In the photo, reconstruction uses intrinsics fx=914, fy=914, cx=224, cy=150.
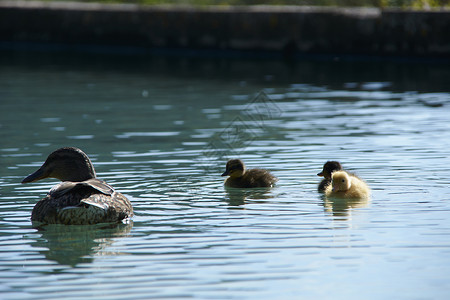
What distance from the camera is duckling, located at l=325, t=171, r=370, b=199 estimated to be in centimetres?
799

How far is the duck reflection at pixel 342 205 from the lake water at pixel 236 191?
3 centimetres

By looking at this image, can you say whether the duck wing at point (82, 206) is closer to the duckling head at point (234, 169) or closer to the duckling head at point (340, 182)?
the duckling head at point (234, 169)

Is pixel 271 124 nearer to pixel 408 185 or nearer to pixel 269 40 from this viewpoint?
pixel 408 185

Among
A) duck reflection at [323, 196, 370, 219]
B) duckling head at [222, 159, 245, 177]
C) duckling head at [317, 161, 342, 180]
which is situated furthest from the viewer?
duckling head at [222, 159, 245, 177]

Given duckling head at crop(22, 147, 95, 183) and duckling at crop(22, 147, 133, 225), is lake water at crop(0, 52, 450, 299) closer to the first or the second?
duckling at crop(22, 147, 133, 225)

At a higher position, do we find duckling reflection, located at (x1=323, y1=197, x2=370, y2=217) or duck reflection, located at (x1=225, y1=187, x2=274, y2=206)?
duck reflection, located at (x1=225, y1=187, x2=274, y2=206)

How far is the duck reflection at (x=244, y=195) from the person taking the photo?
814 cm

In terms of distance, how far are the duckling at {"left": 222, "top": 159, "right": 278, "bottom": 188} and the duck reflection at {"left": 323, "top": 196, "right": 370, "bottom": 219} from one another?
2.20 ft

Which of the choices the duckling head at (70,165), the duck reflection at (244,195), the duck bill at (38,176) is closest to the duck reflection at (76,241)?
the duckling head at (70,165)

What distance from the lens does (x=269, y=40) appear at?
19.9m

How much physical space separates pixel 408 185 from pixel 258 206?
147 cm

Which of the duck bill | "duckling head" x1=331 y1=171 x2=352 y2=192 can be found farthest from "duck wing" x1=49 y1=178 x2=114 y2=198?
"duckling head" x1=331 y1=171 x2=352 y2=192

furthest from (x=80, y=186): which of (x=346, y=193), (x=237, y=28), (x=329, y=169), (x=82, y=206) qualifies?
(x=237, y=28)

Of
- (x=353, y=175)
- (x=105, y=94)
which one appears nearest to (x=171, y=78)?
(x=105, y=94)
